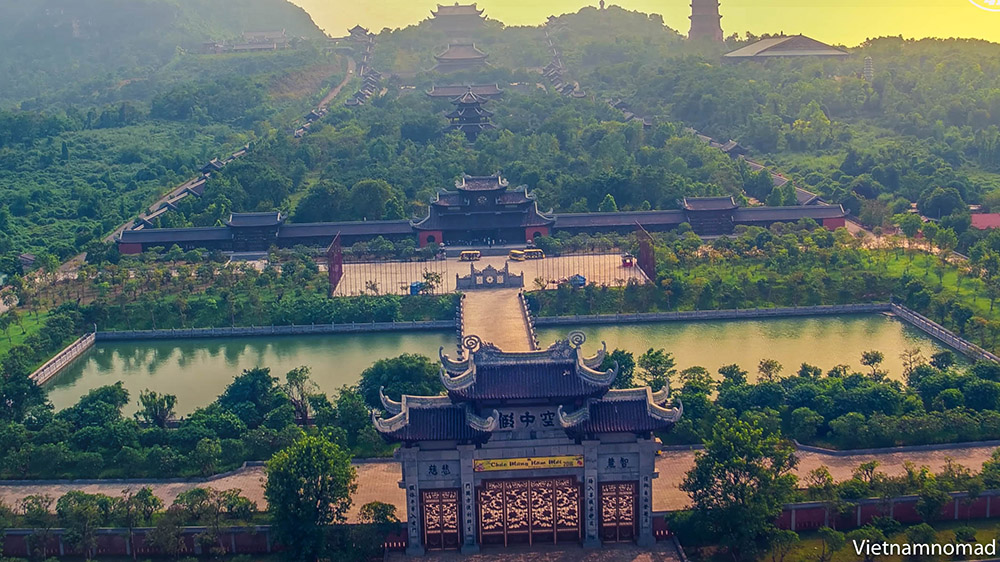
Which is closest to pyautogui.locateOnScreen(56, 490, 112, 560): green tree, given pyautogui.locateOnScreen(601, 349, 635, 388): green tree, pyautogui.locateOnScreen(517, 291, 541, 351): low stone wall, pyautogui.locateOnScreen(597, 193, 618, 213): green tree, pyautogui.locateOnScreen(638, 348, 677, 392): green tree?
pyautogui.locateOnScreen(601, 349, 635, 388): green tree

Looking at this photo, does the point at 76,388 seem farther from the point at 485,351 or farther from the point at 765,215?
the point at 765,215

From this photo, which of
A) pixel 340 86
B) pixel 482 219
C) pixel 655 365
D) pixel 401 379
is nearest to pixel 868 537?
pixel 655 365

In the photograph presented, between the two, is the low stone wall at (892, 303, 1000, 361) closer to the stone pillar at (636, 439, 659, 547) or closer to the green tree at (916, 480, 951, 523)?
the green tree at (916, 480, 951, 523)

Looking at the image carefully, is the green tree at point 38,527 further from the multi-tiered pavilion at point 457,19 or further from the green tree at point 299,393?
the multi-tiered pavilion at point 457,19

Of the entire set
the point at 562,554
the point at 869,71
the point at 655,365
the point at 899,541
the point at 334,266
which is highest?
the point at 869,71

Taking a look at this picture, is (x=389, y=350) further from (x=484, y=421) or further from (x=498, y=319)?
(x=484, y=421)
